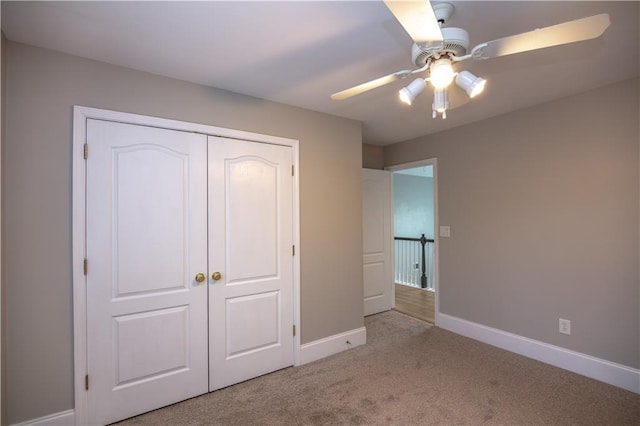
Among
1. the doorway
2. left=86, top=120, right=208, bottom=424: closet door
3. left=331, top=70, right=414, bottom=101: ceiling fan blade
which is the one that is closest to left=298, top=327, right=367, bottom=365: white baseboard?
left=86, top=120, right=208, bottom=424: closet door

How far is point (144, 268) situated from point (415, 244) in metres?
4.74

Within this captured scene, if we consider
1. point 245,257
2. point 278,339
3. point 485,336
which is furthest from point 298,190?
point 485,336

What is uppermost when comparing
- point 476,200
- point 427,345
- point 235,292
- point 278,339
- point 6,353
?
point 476,200

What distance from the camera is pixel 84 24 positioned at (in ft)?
5.30

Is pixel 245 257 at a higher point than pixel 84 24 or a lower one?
lower

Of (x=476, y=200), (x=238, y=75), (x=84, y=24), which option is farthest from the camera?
(x=476, y=200)

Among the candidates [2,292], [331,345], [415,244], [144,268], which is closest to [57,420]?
[2,292]

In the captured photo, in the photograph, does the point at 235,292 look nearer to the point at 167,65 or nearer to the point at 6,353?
the point at 6,353

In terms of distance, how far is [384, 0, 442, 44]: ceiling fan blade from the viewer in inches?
38.7

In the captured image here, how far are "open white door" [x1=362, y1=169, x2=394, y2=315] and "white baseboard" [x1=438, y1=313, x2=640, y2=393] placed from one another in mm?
973

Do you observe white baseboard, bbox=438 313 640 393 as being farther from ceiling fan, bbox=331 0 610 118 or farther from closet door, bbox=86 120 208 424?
closet door, bbox=86 120 208 424

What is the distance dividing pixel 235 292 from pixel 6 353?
135cm

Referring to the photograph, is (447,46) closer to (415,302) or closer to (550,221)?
(550,221)

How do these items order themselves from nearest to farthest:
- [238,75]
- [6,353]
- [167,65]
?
[6,353] → [167,65] → [238,75]
